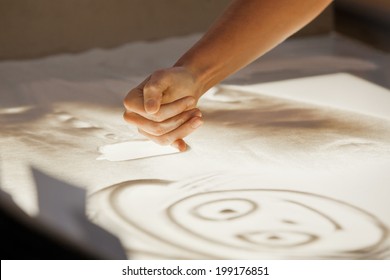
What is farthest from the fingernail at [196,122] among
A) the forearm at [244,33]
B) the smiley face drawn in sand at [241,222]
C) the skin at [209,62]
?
the smiley face drawn in sand at [241,222]

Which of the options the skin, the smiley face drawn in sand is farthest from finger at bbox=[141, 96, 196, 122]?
the smiley face drawn in sand

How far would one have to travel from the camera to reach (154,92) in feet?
5.32

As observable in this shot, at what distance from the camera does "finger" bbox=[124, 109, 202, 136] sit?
163 centimetres

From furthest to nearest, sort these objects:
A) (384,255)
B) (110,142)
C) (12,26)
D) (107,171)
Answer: (12,26)
(110,142)
(107,171)
(384,255)

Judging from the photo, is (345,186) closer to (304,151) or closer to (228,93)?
(304,151)

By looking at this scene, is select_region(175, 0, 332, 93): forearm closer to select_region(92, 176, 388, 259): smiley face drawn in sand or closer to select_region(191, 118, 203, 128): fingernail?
select_region(191, 118, 203, 128): fingernail

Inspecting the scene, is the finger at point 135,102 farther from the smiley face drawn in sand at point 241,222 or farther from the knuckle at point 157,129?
the smiley face drawn in sand at point 241,222

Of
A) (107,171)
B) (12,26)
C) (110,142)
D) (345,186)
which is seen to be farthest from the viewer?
(12,26)

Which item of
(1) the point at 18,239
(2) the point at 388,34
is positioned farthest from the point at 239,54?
(2) the point at 388,34

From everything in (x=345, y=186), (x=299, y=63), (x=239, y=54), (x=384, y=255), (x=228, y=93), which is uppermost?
(x=299, y=63)

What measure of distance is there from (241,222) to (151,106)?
306 millimetres

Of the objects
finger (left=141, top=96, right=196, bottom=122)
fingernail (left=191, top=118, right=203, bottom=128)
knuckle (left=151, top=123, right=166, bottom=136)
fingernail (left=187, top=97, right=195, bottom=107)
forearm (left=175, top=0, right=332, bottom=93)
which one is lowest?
fingernail (left=191, top=118, right=203, bottom=128)

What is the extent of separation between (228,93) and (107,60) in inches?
26.7

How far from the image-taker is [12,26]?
10.6 feet
